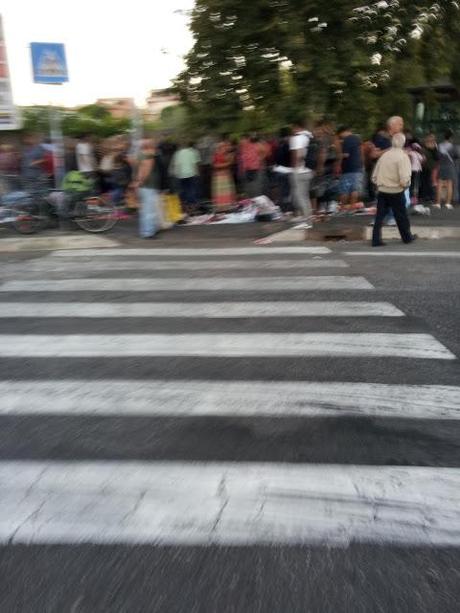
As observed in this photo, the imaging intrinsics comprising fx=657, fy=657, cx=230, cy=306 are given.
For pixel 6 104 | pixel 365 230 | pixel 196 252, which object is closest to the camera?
pixel 196 252

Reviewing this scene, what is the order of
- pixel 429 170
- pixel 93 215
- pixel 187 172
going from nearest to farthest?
pixel 93 215, pixel 187 172, pixel 429 170

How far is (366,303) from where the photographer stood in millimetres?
6594

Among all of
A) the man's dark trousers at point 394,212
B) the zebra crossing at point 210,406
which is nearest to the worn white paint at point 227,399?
the zebra crossing at point 210,406

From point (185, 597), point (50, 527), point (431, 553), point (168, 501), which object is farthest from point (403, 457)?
point (50, 527)

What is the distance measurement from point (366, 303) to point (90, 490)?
412 cm

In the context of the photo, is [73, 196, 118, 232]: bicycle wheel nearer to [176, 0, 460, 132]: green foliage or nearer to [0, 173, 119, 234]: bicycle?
[0, 173, 119, 234]: bicycle

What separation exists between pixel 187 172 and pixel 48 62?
11.9 ft

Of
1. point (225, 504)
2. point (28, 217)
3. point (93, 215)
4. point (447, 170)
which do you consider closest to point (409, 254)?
point (447, 170)

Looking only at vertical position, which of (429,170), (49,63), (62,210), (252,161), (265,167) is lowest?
(62,210)

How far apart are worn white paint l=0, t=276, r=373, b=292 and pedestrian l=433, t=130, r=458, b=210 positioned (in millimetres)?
6928

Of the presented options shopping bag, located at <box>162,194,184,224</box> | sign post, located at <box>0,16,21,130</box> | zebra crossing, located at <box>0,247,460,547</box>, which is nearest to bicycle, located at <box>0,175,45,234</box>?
sign post, located at <box>0,16,21,130</box>

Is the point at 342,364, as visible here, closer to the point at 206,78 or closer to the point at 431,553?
the point at 431,553

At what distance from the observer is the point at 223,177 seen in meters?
13.9

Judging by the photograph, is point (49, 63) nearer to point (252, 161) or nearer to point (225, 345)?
point (252, 161)
